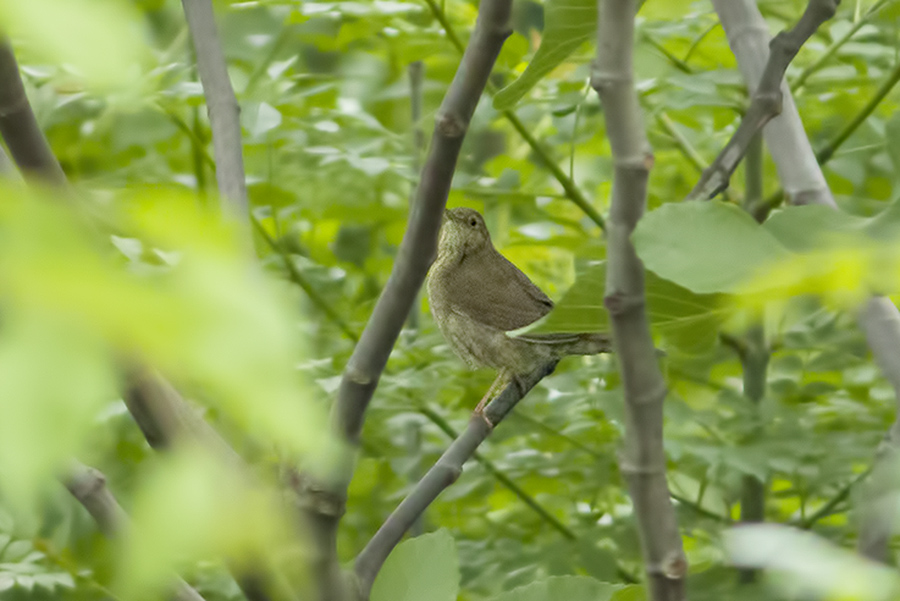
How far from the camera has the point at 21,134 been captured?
45 centimetres

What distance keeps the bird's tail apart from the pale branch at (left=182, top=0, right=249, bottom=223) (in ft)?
1.85

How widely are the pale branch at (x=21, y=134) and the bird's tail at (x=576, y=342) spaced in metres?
0.79

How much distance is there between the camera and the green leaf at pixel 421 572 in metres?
0.64

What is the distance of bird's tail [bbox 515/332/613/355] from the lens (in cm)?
119

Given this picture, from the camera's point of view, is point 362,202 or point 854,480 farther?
point 362,202

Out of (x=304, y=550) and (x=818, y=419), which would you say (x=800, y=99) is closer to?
(x=818, y=419)

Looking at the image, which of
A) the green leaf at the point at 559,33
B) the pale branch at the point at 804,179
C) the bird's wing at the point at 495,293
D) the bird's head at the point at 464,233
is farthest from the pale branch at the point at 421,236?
the bird's head at the point at 464,233

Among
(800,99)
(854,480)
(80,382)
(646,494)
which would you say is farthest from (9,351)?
(800,99)

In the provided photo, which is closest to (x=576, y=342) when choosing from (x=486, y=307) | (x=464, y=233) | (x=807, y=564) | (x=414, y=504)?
(x=486, y=307)

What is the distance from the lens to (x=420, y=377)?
1.20 m

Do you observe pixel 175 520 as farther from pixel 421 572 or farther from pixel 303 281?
pixel 303 281

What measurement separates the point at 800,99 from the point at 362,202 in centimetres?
64

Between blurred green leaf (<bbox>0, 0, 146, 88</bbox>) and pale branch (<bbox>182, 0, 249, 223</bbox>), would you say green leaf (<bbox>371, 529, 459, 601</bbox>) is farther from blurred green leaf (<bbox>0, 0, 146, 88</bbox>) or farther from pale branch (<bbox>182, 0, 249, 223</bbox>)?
blurred green leaf (<bbox>0, 0, 146, 88</bbox>)

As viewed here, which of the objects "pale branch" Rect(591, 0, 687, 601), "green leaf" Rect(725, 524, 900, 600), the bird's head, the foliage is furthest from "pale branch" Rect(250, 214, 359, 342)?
"green leaf" Rect(725, 524, 900, 600)
